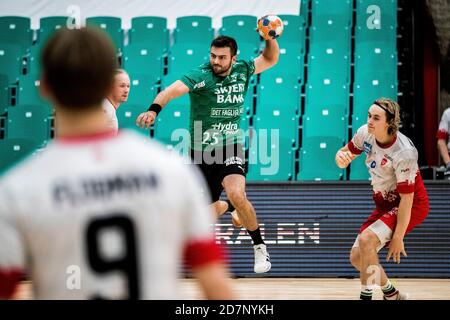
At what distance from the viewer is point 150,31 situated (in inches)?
506

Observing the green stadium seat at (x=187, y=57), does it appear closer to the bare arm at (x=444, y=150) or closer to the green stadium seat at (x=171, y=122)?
the green stadium seat at (x=171, y=122)

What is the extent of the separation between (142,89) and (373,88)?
141 inches

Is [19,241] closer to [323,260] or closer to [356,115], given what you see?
[323,260]

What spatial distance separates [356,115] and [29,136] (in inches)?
194

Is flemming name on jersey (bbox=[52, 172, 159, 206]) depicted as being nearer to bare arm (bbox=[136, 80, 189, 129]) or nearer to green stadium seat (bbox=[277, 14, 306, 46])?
bare arm (bbox=[136, 80, 189, 129])

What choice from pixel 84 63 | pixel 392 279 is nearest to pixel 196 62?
pixel 392 279

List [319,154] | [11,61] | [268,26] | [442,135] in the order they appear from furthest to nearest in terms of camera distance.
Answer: [11,61], [319,154], [442,135], [268,26]

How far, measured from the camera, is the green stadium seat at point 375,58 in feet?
40.6

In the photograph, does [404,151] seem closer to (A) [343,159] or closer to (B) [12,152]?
(A) [343,159]

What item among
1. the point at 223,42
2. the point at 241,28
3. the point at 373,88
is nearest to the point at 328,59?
the point at 373,88

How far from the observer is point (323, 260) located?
9.59 m

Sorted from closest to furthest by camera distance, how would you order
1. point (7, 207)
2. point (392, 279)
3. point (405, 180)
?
1. point (7, 207)
2. point (405, 180)
3. point (392, 279)

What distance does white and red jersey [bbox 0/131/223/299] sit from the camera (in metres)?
1.84

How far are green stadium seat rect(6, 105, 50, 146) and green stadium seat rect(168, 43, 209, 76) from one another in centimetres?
220
